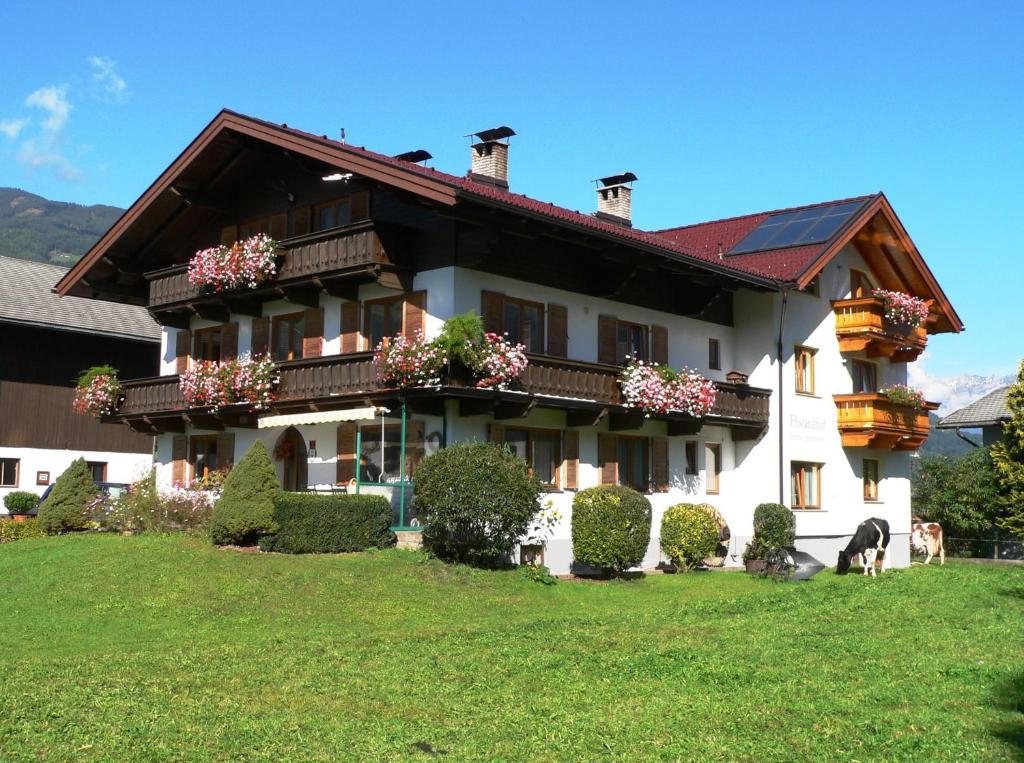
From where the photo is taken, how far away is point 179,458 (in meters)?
32.8

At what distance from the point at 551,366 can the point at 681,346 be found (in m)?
6.88

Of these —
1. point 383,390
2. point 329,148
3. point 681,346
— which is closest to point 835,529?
point 681,346

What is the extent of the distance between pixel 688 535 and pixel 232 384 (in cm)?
1131

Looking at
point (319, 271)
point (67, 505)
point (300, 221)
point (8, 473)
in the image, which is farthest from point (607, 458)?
point (8, 473)

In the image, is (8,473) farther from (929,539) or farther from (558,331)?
(929,539)

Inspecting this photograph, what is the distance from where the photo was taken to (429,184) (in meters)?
23.6

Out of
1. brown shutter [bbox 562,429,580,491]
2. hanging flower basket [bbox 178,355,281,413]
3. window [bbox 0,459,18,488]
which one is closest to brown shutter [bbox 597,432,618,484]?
brown shutter [bbox 562,429,580,491]

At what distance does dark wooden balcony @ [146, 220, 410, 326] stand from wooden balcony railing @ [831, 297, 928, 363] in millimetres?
15160

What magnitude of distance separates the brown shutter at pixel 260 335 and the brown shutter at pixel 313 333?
1775 mm

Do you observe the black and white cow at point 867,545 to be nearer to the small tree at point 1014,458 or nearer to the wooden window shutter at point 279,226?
the small tree at point 1014,458

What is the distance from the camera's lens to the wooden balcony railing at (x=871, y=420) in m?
34.4

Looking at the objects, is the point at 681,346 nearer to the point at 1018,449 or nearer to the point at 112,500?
the point at 1018,449

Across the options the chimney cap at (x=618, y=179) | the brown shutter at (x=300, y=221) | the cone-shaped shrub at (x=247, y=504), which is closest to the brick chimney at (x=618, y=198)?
the chimney cap at (x=618, y=179)

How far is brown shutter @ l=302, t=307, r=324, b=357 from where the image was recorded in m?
28.4
